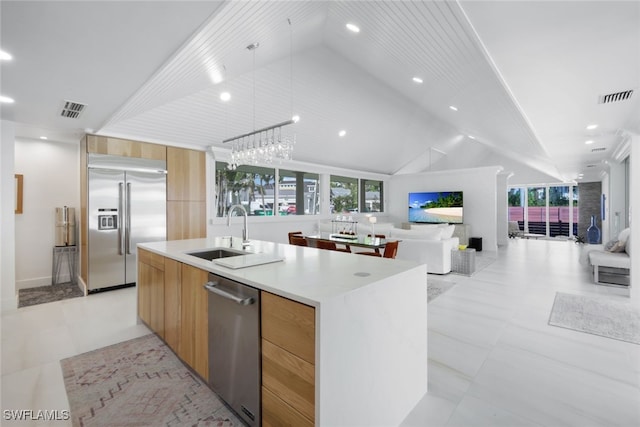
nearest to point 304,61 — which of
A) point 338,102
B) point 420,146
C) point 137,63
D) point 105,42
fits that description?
point 338,102

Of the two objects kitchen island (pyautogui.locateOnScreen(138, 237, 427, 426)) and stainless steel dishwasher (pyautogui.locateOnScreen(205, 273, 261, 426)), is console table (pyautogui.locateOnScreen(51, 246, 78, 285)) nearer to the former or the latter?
kitchen island (pyautogui.locateOnScreen(138, 237, 427, 426))

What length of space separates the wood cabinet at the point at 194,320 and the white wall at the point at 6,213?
3.19m

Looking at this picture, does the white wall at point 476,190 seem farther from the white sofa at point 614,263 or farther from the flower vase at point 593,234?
the white sofa at point 614,263

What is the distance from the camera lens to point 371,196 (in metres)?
10.4

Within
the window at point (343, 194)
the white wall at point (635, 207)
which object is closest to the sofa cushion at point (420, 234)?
the white wall at point (635, 207)

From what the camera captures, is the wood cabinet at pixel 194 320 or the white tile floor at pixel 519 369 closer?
the white tile floor at pixel 519 369

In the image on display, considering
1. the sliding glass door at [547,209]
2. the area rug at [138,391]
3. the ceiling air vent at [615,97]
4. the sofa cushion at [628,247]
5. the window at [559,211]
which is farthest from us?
the window at [559,211]

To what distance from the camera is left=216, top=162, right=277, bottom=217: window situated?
624 centimetres

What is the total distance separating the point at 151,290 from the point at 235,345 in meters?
1.63

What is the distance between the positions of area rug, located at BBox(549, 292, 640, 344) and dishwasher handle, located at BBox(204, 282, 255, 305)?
11.0 feet

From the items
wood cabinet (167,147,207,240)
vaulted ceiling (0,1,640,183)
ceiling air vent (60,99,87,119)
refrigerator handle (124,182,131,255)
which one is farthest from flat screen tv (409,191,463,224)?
ceiling air vent (60,99,87,119)

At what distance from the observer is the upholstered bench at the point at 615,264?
14.7 feet

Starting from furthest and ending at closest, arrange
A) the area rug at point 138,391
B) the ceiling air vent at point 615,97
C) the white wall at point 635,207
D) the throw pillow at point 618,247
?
the throw pillow at point 618,247 → the white wall at point 635,207 → the ceiling air vent at point 615,97 → the area rug at point 138,391

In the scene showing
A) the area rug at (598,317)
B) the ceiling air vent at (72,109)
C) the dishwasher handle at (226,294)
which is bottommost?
the area rug at (598,317)
